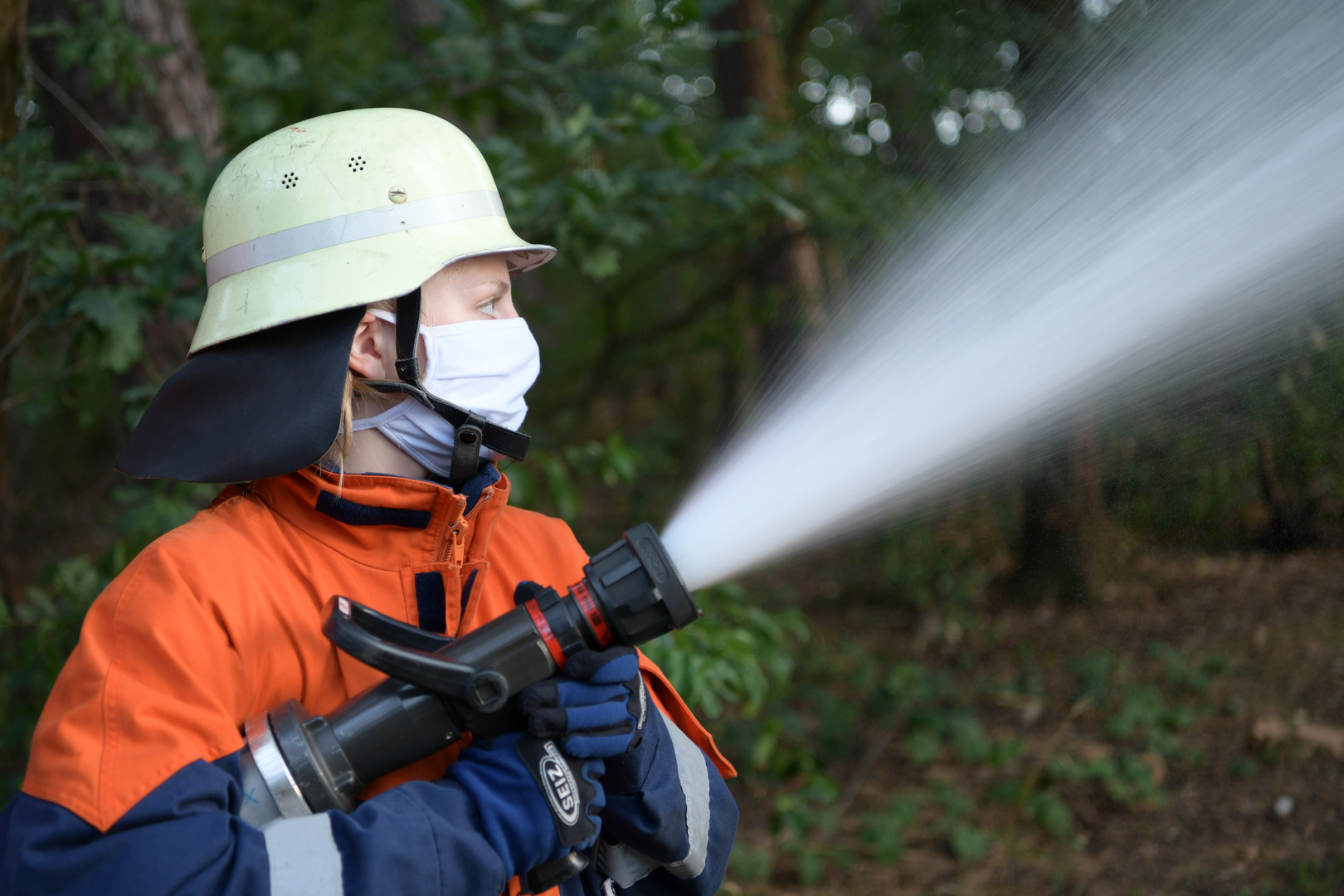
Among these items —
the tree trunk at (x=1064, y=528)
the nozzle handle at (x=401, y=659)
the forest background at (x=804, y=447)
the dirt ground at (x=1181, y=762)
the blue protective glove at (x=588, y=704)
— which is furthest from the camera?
the tree trunk at (x=1064, y=528)

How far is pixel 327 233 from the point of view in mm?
1857

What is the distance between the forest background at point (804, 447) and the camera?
3180mm

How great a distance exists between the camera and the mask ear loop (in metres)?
1.85

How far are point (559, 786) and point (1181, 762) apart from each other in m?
4.09

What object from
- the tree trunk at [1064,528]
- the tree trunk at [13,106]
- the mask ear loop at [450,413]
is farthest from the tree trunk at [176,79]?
the tree trunk at [1064,528]

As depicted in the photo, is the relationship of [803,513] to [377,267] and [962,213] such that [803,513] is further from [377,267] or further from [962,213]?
[962,213]

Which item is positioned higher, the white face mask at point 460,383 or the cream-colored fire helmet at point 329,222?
the cream-colored fire helmet at point 329,222

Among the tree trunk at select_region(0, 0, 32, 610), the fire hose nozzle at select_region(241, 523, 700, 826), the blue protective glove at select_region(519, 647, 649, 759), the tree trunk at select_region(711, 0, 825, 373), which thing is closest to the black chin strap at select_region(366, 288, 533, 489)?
the fire hose nozzle at select_region(241, 523, 700, 826)

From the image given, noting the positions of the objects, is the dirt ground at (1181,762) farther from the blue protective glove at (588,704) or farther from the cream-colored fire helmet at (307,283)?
the cream-colored fire helmet at (307,283)

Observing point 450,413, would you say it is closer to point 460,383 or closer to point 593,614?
point 460,383

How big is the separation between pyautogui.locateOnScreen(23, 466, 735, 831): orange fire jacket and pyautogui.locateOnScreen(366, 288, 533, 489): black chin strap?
0.24 feet

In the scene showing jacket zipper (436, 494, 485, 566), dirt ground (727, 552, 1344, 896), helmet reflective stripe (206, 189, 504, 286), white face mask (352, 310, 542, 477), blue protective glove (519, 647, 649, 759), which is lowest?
dirt ground (727, 552, 1344, 896)

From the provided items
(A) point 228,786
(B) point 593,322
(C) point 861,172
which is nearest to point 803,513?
(A) point 228,786

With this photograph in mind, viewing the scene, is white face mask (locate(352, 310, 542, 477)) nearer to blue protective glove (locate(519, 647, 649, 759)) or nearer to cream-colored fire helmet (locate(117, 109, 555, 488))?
cream-colored fire helmet (locate(117, 109, 555, 488))
